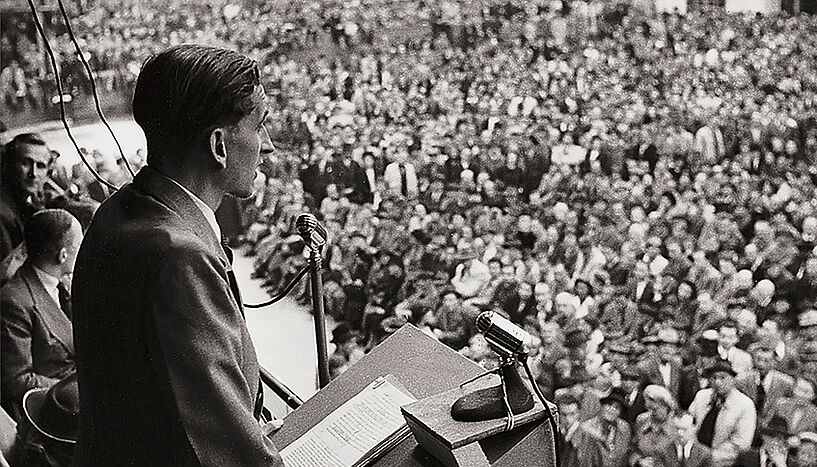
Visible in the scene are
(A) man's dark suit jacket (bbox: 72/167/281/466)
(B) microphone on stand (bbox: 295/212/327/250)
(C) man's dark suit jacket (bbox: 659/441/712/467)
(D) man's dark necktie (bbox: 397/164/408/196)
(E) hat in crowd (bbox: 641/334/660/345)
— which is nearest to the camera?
(A) man's dark suit jacket (bbox: 72/167/281/466)

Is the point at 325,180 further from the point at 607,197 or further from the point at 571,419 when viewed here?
the point at 571,419

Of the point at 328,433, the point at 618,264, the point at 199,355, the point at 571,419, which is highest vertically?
the point at 199,355

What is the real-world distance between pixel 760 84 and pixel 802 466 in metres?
1.81

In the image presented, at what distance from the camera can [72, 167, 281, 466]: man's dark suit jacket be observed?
1.07 meters

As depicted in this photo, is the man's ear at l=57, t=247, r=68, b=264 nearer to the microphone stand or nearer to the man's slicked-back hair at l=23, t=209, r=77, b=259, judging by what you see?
the man's slicked-back hair at l=23, t=209, r=77, b=259

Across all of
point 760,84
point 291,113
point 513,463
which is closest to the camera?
point 513,463

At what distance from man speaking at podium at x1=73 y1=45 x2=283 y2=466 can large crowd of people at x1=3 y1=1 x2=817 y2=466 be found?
→ 3.16 meters

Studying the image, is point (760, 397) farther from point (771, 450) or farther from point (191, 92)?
point (191, 92)

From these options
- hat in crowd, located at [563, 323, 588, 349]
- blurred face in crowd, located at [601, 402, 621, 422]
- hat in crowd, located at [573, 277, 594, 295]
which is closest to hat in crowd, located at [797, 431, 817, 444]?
blurred face in crowd, located at [601, 402, 621, 422]

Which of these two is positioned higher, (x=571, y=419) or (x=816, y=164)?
(x=816, y=164)

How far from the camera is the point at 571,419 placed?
4.33m

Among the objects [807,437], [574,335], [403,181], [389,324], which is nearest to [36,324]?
[389,324]

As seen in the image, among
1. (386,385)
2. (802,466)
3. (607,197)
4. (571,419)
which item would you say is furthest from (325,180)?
(386,385)

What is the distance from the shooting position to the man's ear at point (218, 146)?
3.89ft
